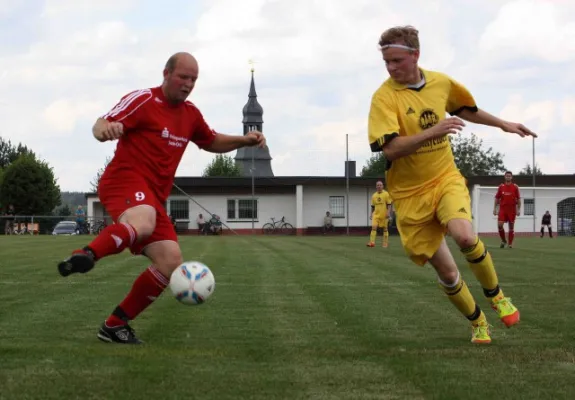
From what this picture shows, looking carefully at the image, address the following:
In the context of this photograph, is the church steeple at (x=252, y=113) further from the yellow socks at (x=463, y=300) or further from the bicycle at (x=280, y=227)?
the yellow socks at (x=463, y=300)

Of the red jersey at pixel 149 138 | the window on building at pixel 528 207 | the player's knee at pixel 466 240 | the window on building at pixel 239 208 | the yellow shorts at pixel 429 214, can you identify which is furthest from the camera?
the window on building at pixel 239 208

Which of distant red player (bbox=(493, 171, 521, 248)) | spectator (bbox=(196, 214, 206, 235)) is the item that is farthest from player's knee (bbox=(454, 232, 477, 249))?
spectator (bbox=(196, 214, 206, 235))

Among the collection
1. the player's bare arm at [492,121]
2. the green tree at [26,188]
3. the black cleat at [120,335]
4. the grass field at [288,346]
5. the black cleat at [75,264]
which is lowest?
the grass field at [288,346]

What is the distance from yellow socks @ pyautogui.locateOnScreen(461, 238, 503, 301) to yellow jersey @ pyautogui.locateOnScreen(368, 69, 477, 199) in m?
0.57

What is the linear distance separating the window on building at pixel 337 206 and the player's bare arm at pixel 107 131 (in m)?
55.0

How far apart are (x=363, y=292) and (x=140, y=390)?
6729 mm

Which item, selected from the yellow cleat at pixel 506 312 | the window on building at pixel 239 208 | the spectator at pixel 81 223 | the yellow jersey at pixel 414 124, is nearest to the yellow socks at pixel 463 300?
the yellow cleat at pixel 506 312

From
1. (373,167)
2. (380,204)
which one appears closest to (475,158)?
(373,167)

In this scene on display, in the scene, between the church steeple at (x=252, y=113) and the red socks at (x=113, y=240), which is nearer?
the red socks at (x=113, y=240)

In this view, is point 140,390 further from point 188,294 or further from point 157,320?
point 157,320

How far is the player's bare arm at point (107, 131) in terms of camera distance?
6238mm

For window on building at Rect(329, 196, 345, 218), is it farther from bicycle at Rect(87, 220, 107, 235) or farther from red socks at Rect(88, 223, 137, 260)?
red socks at Rect(88, 223, 137, 260)

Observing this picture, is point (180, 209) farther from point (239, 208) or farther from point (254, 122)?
point (254, 122)

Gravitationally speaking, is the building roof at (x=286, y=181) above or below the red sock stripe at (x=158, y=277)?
above
